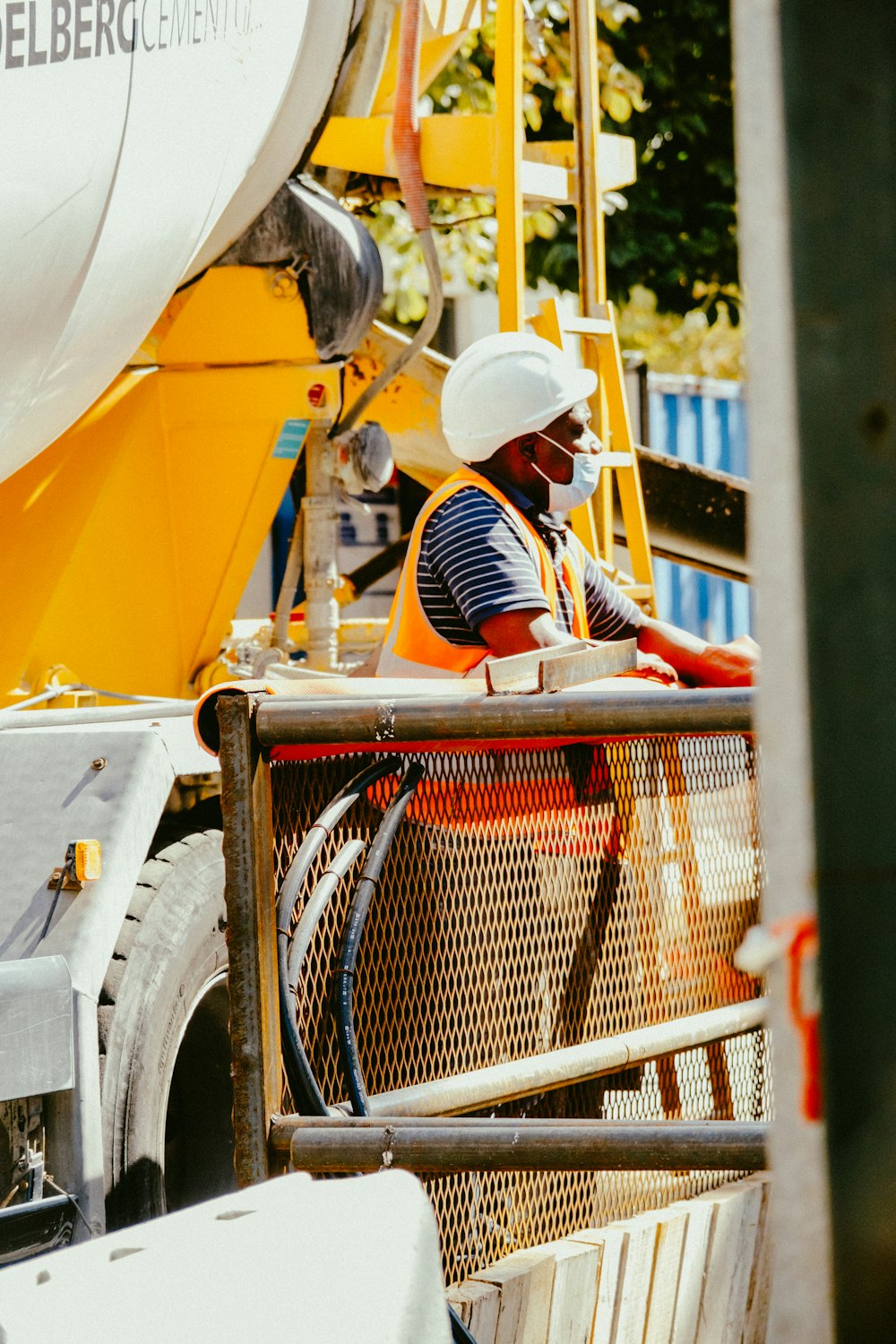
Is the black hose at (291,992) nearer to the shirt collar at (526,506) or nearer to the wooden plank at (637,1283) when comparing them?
the wooden plank at (637,1283)

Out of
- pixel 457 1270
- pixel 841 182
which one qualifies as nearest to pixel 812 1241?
pixel 841 182

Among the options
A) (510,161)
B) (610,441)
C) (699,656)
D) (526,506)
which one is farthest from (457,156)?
(699,656)

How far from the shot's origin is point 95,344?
3.29 meters

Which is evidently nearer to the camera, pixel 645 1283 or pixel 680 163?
Answer: pixel 645 1283

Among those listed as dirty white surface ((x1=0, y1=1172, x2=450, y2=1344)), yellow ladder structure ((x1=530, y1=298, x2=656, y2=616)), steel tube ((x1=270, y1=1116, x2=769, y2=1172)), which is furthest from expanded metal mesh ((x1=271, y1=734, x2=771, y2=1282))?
yellow ladder structure ((x1=530, y1=298, x2=656, y2=616))

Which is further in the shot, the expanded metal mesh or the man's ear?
the man's ear

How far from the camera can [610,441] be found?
491cm

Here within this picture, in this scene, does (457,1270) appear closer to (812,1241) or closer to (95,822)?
(95,822)

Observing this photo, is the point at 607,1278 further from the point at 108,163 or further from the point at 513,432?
the point at 108,163

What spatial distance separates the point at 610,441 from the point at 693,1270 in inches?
100

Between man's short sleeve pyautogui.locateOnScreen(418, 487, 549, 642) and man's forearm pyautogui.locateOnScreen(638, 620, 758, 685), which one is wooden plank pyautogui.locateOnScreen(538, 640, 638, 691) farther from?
man's forearm pyautogui.locateOnScreen(638, 620, 758, 685)

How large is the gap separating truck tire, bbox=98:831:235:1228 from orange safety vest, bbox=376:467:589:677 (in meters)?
0.48

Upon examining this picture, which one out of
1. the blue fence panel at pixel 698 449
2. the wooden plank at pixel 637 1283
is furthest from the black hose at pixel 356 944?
the blue fence panel at pixel 698 449

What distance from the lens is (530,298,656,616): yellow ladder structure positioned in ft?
15.6
